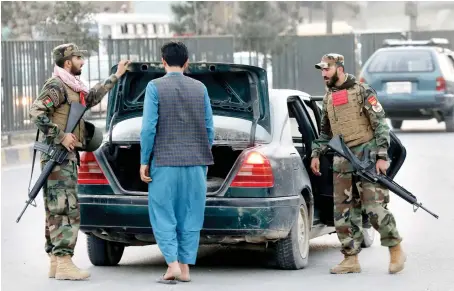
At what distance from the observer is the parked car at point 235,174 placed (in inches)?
332

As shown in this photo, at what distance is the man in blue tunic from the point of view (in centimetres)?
814

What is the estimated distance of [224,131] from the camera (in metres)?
8.73

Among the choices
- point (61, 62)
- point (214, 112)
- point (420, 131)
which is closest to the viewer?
point (61, 62)

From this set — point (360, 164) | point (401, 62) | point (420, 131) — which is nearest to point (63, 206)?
point (360, 164)

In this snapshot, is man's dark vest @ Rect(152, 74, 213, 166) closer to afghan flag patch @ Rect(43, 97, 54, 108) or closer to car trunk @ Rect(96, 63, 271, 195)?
car trunk @ Rect(96, 63, 271, 195)

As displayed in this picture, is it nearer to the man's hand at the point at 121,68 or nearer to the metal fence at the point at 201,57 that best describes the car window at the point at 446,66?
the metal fence at the point at 201,57

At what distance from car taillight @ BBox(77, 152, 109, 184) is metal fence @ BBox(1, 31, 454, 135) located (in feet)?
41.2

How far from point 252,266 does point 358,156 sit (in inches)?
44.3

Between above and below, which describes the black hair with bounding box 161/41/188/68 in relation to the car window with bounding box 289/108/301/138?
above

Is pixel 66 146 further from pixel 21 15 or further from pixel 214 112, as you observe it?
pixel 21 15

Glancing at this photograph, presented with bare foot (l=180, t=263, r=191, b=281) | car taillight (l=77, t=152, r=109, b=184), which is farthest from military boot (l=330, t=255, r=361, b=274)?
car taillight (l=77, t=152, r=109, b=184)

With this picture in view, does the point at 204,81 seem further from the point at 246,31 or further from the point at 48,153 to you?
the point at 246,31

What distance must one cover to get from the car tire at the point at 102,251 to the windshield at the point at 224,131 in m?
0.76

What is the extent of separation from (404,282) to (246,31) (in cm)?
3061
